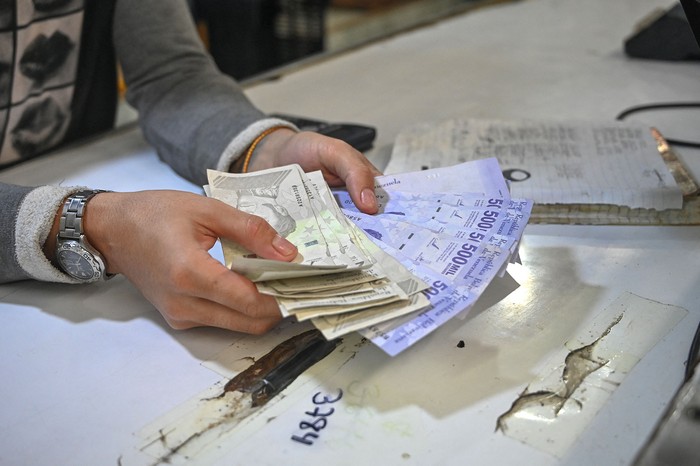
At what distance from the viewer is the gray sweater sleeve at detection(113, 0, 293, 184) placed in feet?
3.73

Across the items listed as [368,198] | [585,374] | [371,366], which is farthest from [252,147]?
[585,374]

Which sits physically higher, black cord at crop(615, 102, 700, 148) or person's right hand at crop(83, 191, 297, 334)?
person's right hand at crop(83, 191, 297, 334)

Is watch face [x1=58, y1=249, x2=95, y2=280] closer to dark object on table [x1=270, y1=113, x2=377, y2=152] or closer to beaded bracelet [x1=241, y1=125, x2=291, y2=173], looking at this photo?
beaded bracelet [x1=241, y1=125, x2=291, y2=173]

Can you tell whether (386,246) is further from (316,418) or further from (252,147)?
(252,147)

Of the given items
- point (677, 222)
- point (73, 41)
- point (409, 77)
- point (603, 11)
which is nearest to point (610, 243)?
point (677, 222)

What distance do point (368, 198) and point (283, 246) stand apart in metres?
0.18

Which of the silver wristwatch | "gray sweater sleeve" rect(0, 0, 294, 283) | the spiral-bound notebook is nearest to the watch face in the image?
the silver wristwatch

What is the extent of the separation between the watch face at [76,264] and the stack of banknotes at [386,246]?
0.17 metres

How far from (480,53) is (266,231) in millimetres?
1171

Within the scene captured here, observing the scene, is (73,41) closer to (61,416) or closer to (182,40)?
(182,40)

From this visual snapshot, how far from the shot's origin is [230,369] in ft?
2.40

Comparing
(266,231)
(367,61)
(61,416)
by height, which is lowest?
(367,61)

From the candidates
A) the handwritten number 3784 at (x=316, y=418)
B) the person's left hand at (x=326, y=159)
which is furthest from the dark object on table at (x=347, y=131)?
the handwritten number 3784 at (x=316, y=418)

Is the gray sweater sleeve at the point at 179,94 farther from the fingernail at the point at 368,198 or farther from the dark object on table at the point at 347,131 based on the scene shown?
the fingernail at the point at 368,198
